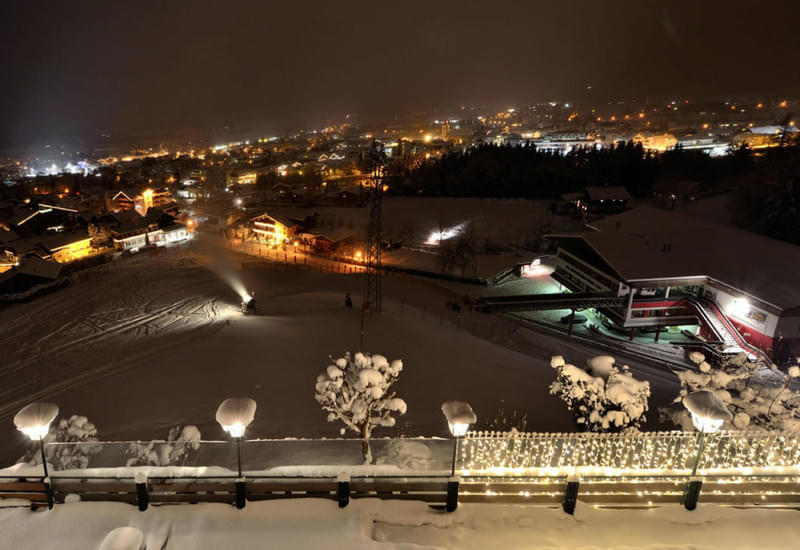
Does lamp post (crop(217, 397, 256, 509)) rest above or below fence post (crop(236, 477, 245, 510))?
above

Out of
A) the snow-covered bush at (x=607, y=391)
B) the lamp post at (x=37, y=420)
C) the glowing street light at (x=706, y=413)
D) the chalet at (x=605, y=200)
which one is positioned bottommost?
the chalet at (x=605, y=200)

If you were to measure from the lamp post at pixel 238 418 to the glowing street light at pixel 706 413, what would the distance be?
6.09 meters

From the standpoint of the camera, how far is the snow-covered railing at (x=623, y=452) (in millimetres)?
6797

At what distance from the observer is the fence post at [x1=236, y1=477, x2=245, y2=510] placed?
6129mm

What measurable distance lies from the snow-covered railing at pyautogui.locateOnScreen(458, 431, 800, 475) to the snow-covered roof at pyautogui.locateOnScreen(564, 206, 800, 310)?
56.9ft

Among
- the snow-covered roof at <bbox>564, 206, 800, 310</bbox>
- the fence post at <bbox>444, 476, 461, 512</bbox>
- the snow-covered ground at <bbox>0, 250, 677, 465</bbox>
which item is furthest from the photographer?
the snow-covered roof at <bbox>564, 206, 800, 310</bbox>

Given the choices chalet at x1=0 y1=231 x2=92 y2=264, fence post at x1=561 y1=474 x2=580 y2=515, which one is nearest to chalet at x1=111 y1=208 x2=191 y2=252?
chalet at x1=0 y1=231 x2=92 y2=264

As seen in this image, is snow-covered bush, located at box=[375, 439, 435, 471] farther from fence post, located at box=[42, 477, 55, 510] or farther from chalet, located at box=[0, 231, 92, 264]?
chalet, located at box=[0, 231, 92, 264]

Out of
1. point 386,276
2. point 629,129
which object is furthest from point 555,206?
point 629,129

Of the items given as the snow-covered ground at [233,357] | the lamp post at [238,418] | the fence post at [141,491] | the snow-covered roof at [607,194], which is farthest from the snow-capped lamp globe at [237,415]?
the snow-covered roof at [607,194]

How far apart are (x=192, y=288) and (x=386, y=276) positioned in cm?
1315

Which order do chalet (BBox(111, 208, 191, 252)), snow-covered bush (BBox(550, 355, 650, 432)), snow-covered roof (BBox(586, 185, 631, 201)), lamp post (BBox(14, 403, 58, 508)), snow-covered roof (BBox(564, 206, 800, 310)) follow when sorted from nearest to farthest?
1. lamp post (BBox(14, 403, 58, 508))
2. snow-covered bush (BBox(550, 355, 650, 432))
3. snow-covered roof (BBox(564, 206, 800, 310))
4. chalet (BBox(111, 208, 191, 252))
5. snow-covered roof (BBox(586, 185, 631, 201))

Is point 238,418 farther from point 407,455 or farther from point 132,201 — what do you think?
point 132,201

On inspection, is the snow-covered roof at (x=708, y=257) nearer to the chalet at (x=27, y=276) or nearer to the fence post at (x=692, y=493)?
the fence post at (x=692, y=493)
